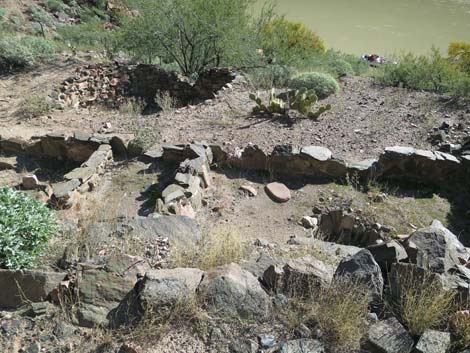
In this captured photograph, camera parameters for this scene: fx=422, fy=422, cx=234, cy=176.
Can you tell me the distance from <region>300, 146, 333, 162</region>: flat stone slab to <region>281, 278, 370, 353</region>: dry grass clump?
3513mm

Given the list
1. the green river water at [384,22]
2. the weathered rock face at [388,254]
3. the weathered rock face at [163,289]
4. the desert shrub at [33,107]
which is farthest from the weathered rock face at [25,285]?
the green river water at [384,22]

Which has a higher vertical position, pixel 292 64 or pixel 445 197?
pixel 292 64

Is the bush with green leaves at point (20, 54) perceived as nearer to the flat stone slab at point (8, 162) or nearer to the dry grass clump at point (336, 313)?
the flat stone slab at point (8, 162)

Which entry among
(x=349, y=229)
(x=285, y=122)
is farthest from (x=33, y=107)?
(x=349, y=229)

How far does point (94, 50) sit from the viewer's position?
43.1 ft

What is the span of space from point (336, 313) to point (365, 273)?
17.8 inches

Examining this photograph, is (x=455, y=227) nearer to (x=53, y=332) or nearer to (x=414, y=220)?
(x=414, y=220)

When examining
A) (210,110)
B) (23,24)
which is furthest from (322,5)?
(210,110)

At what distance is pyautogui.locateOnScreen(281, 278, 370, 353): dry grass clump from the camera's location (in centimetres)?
299

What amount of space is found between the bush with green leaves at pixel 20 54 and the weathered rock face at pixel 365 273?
10.6 m

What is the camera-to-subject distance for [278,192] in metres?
6.43

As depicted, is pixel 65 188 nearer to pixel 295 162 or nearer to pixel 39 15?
pixel 295 162

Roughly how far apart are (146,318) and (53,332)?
0.73 meters

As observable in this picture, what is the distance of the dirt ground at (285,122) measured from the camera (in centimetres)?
747
